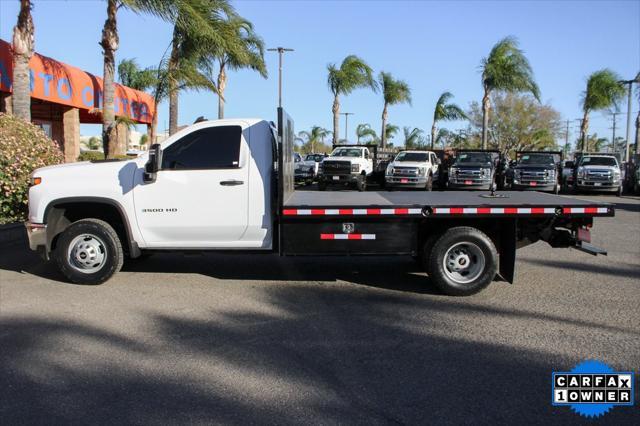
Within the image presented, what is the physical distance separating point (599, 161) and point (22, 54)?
2247cm

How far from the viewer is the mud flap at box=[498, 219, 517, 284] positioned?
660cm

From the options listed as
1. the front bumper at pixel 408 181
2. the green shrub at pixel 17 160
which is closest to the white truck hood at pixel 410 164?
the front bumper at pixel 408 181

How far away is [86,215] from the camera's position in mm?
7207

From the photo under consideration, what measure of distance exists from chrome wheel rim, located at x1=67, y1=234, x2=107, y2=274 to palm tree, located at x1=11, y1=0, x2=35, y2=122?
7.56 metres

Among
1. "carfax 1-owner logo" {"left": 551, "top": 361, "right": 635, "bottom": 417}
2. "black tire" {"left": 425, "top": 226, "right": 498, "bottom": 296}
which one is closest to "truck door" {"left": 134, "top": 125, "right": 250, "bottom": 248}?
"black tire" {"left": 425, "top": 226, "right": 498, "bottom": 296}

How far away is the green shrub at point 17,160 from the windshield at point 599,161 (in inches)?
855

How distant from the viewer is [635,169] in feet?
84.5

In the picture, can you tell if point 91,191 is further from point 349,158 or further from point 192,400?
point 349,158

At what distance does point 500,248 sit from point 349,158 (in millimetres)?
17101

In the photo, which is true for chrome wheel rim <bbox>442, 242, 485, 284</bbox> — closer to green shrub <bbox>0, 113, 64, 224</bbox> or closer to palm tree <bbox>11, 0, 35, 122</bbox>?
green shrub <bbox>0, 113, 64, 224</bbox>

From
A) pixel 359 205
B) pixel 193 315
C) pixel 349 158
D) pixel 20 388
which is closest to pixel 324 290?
pixel 359 205

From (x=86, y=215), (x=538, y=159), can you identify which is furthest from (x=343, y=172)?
(x=86, y=215)

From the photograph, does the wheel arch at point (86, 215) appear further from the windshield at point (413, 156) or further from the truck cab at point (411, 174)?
the windshield at point (413, 156)

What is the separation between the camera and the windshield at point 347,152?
24.8 meters
